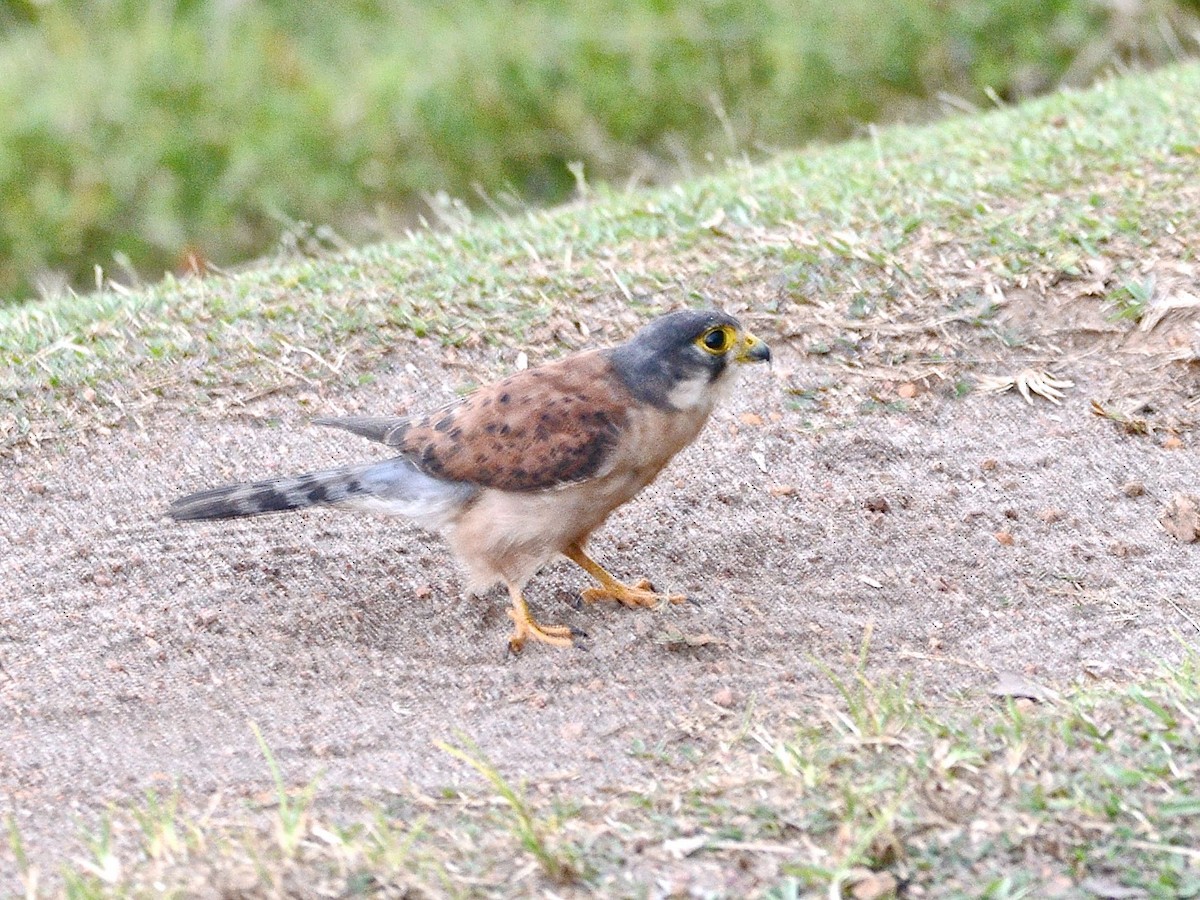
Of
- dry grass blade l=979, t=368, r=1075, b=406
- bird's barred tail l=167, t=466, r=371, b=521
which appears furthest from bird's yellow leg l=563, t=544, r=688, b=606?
dry grass blade l=979, t=368, r=1075, b=406

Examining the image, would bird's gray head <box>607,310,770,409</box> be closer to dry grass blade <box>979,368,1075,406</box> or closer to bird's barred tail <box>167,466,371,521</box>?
bird's barred tail <box>167,466,371,521</box>

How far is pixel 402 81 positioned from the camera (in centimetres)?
1033

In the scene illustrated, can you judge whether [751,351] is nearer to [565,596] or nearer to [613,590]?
[613,590]

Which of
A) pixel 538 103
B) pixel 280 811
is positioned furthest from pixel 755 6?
pixel 280 811

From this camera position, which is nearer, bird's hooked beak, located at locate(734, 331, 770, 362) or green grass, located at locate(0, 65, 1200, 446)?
bird's hooked beak, located at locate(734, 331, 770, 362)

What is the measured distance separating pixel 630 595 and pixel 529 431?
0.60 meters

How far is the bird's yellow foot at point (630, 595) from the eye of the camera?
434cm

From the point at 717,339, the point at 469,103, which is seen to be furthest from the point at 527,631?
the point at 469,103

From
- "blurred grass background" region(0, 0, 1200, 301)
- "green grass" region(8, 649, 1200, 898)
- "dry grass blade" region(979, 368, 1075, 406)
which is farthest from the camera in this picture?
"blurred grass background" region(0, 0, 1200, 301)

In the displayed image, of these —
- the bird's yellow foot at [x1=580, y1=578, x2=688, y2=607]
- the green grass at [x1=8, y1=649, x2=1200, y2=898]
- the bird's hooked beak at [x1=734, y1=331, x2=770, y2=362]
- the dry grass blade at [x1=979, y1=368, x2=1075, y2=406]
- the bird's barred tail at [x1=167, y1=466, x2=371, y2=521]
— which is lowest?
the bird's yellow foot at [x1=580, y1=578, x2=688, y2=607]

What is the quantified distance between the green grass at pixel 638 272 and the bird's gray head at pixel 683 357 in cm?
119

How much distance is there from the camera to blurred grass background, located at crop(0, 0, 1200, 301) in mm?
9992

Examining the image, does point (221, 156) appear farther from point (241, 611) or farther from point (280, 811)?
point (280, 811)

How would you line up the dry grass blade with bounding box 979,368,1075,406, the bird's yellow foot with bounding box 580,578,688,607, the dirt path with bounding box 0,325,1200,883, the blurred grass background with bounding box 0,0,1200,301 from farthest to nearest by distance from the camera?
the blurred grass background with bounding box 0,0,1200,301 < the dry grass blade with bounding box 979,368,1075,406 < the bird's yellow foot with bounding box 580,578,688,607 < the dirt path with bounding box 0,325,1200,883
